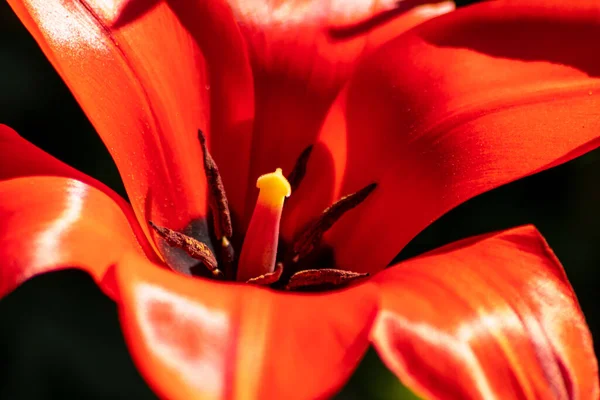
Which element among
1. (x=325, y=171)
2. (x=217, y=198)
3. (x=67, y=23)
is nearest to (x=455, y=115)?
(x=325, y=171)

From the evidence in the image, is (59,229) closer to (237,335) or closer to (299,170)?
(237,335)

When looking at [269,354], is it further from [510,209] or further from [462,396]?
[510,209]

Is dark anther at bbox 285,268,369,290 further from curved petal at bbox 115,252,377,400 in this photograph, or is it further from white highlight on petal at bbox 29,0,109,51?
white highlight on petal at bbox 29,0,109,51

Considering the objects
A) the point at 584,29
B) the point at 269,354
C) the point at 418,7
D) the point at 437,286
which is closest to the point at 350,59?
the point at 418,7

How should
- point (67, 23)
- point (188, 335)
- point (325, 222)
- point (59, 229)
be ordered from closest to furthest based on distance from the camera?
point (188, 335) → point (59, 229) → point (67, 23) → point (325, 222)

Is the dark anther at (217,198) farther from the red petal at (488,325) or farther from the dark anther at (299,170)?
the red petal at (488,325)
